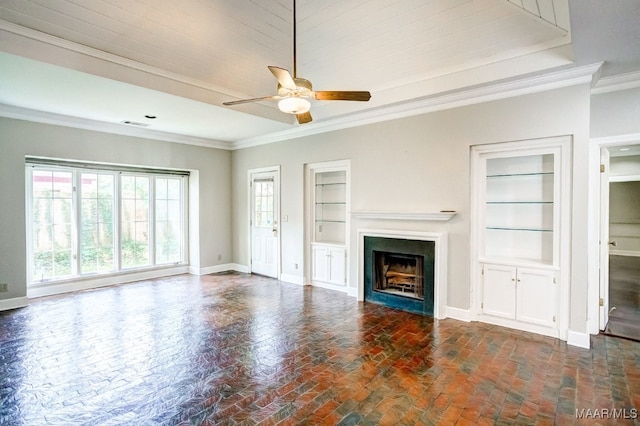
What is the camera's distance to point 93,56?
350 cm

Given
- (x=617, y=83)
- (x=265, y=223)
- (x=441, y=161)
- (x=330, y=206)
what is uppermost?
(x=617, y=83)

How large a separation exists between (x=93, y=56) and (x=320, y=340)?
393 cm

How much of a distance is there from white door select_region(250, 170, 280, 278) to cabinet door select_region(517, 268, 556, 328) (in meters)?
4.30

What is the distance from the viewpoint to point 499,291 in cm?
407

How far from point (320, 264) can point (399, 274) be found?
1633 mm

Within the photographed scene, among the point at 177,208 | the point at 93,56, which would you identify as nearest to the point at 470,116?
the point at 93,56

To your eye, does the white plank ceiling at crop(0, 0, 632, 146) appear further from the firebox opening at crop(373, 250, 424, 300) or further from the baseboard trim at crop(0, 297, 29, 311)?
the baseboard trim at crop(0, 297, 29, 311)

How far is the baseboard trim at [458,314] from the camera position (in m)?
4.23

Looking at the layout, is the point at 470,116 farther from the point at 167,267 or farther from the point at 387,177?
the point at 167,267

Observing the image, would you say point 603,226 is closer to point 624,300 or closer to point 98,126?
point 624,300

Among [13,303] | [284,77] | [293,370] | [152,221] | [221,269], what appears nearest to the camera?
[284,77]

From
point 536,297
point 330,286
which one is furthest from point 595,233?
point 330,286

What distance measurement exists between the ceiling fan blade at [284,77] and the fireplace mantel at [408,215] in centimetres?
263
